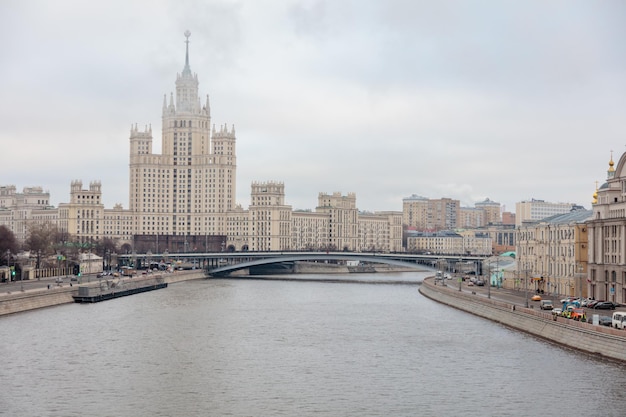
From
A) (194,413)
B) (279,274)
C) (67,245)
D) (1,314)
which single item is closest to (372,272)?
(279,274)

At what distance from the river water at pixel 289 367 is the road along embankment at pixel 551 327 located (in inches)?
27.9

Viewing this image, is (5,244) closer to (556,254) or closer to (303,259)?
(303,259)

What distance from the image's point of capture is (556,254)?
81812mm

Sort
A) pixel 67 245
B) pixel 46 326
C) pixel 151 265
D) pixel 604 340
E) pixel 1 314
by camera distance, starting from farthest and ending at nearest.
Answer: pixel 151 265 → pixel 67 245 → pixel 1 314 → pixel 46 326 → pixel 604 340

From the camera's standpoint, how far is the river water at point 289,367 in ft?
127

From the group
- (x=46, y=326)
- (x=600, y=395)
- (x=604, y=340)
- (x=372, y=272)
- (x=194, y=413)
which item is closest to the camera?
(x=194, y=413)

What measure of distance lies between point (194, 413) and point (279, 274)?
400ft

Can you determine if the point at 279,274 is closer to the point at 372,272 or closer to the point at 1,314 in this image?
the point at 372,272

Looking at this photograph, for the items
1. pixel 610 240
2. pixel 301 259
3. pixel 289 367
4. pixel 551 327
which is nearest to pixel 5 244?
pixel 301 259

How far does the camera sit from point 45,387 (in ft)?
137

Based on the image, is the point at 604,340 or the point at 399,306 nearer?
the point at 604,340

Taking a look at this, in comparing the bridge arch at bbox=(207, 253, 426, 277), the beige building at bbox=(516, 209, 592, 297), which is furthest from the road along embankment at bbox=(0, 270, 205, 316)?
the bridge arch at bbox=(207, 253, 426, 277)

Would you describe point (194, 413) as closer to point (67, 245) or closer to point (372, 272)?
point (67, 245)

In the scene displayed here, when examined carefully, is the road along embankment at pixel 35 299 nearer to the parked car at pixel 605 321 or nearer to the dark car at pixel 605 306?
the parked car at pixel 605 321
